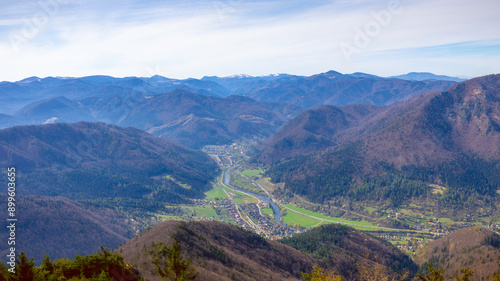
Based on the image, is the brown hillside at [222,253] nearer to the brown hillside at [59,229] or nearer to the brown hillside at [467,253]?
the brown hillside at [467,253]

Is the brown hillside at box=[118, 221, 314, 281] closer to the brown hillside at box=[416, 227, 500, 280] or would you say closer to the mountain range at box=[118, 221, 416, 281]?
the mountain range at box=[118, 221, 416, 281]

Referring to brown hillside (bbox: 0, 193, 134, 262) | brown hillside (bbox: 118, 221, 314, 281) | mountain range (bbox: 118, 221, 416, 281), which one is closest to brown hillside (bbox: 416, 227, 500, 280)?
mountain range (bbox: 118, 221, 416, 281)

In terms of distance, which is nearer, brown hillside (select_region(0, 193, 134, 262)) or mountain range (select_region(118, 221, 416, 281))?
mountain range (select_region(118, 221, 416, 281))

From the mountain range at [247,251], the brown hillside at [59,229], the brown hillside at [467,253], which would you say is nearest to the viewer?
the mountain range at [247,251]

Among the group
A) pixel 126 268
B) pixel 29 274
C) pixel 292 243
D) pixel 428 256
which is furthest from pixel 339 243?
pixel 29 274

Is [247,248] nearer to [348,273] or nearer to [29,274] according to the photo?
[348,273]

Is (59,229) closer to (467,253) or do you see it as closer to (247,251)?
(247,251)

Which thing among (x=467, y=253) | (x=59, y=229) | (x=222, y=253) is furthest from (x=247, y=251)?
(x=59, y=229)

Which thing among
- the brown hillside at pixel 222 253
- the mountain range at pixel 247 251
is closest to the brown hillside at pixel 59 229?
the brown hillside at pixel 222 253
